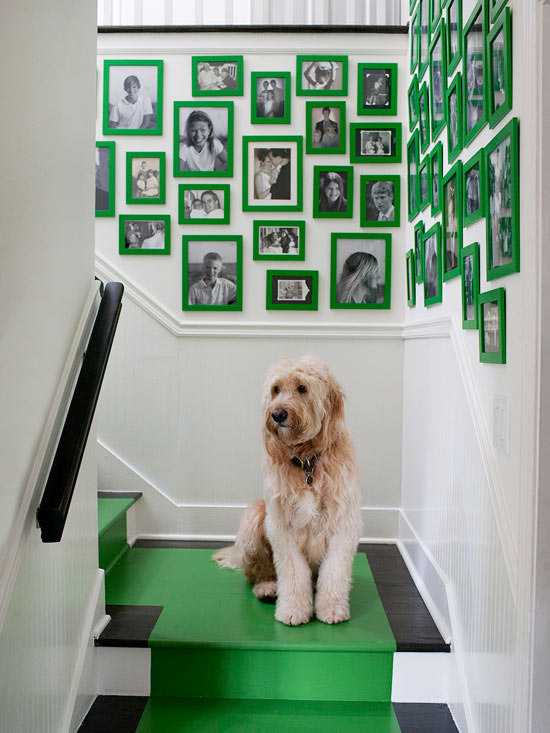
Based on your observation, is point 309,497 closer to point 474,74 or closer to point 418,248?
point 418,248

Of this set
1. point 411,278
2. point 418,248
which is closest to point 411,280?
point 411,278

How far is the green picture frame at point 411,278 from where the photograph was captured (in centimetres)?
300

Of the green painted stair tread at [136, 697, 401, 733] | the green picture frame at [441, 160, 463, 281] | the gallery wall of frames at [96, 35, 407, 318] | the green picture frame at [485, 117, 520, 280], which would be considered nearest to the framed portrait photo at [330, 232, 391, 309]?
the gallery wall of frames at [96, 35, 407, 318]

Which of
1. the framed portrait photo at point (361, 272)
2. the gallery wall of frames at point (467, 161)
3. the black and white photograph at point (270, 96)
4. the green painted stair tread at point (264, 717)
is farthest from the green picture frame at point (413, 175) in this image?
the green painted stair tread at point (264, 717)

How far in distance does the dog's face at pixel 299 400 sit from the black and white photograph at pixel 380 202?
1.28 meters

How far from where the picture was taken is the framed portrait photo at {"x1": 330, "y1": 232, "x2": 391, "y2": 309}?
10.7ft

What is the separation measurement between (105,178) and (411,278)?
1754 millimetres

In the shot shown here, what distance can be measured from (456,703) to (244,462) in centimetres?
164

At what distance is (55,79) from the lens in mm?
1652

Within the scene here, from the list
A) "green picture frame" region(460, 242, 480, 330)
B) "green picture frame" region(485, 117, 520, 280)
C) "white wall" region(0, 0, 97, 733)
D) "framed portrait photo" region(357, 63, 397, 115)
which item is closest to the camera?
"white wall" region(0, 0, 97, 733)

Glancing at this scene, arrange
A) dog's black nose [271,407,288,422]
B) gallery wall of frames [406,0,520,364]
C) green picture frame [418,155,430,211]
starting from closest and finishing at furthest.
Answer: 1. gallery wall of frames [406,0,520,364]
2. dog's black nose [271,407,288,422]
3. green picture frame [418,155,430,211]

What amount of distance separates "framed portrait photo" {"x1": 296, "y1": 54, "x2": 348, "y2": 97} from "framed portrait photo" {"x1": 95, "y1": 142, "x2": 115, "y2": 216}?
43.1 inches

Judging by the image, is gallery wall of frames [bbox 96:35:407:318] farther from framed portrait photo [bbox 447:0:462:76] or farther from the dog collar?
the dog collar

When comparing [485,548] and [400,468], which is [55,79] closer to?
[485,548]
